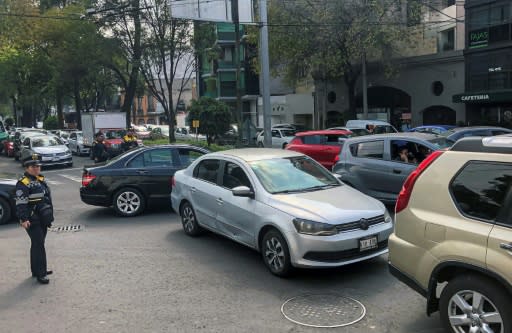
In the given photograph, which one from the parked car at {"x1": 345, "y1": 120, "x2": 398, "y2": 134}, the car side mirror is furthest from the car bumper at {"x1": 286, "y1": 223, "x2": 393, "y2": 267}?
the parked car at {"x1": 345, "y1": 120, "x2": 398, "y2": 134}

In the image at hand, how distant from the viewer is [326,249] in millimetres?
5801

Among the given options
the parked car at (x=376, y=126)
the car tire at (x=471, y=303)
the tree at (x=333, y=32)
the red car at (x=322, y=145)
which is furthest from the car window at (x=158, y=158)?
the tree at (x=333, y=32)

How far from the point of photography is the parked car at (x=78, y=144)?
2991 centimetres

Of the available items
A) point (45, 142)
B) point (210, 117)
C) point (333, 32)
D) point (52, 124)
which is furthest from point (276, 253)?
point (52, 124)

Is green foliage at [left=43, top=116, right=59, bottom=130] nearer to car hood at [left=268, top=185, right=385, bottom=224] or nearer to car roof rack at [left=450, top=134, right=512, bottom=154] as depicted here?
car hood at [left=268, top=185, right=385, bottom=224]

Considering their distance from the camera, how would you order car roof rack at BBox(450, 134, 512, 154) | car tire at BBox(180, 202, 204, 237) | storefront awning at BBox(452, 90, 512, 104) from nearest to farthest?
car roof rack at BBox(450, 134, 512, 154), car tire at BBox(180, 202, 204, 237), storefront awning at BBox(452, 90, 512, 104)

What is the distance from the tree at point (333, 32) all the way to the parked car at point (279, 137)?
4423 mm

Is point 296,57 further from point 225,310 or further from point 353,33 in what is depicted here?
point 225,310

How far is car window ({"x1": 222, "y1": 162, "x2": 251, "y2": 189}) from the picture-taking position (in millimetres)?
7090

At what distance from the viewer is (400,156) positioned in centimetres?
978

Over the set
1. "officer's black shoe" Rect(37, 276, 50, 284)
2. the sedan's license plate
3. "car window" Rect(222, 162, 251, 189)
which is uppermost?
"car window" Rect(222, 162, 251, 189)

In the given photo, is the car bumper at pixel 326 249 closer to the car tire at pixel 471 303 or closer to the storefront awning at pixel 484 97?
the car tire at pixel 471 303

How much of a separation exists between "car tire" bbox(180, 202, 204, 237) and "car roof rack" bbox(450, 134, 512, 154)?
4.92m

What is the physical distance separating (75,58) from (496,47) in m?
25.9
